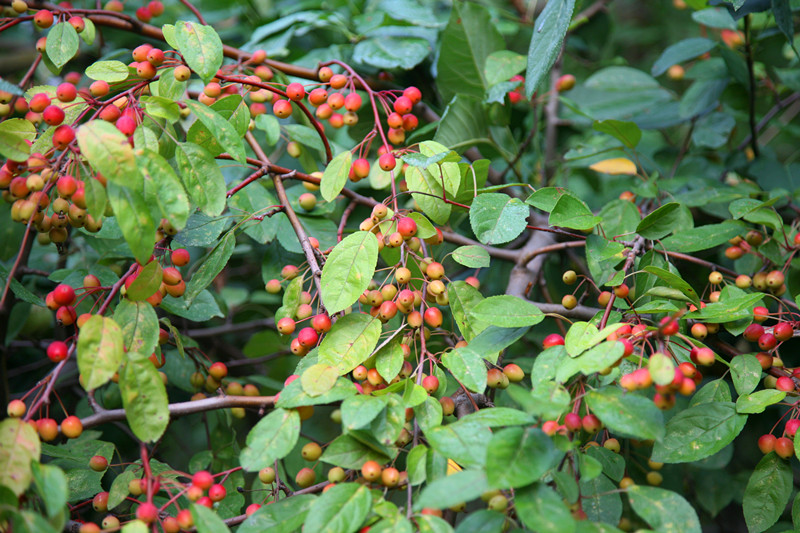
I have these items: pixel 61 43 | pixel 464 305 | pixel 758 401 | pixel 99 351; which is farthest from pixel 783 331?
pixel 61 43

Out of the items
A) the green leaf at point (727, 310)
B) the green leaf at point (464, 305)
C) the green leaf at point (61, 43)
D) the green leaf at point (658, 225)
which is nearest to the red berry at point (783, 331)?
the green leaf at point (727, 310)

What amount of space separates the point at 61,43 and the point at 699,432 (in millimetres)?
1146

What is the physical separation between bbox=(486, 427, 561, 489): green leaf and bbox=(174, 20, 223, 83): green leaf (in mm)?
608

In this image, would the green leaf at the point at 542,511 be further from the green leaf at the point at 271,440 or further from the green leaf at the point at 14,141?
the green leaf at the point at 14,141

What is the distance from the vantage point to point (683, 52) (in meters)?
1.44

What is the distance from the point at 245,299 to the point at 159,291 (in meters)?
0.66

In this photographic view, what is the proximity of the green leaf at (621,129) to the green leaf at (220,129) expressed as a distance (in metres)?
0.76

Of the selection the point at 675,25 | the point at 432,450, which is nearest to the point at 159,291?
the point at 432,450

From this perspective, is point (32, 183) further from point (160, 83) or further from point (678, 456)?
point (678, 456)

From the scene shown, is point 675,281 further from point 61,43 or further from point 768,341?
point 61,43

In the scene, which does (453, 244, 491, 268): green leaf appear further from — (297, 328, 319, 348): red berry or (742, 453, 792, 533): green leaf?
(742, 453, 792, 533): green leaf

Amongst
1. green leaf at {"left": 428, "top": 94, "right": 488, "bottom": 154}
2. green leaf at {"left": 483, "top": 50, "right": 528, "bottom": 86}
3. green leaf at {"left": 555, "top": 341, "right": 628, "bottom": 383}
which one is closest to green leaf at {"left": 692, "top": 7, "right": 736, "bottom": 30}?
green leaf at {"left": 483, "top": 50, "right": 528, "bottom": 86}

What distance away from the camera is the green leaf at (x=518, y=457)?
1.96 ft

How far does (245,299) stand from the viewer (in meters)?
1.51
